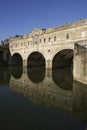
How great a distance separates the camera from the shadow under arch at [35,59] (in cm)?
4716

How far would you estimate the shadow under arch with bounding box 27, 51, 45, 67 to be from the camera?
4716 cm

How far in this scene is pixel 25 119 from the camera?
9.87 metres

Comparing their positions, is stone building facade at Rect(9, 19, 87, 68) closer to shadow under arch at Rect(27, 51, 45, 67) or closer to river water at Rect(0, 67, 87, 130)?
shadow under arch at Rect(27, 51, 45, 67)

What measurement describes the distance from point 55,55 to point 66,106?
83.8 ft

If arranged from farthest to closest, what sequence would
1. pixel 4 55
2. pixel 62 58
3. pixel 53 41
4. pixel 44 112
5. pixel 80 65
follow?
pixel 4 55, pixel 62 58, pixel 53 41, pixel 80 65, pixel 44 112

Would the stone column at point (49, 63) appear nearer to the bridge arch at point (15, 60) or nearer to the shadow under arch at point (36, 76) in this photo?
the shadow under arch at point (36, 76)

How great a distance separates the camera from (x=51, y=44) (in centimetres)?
3803

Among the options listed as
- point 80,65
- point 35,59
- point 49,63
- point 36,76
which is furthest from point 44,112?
point 35,59

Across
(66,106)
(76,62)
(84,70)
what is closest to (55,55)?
(76,62)

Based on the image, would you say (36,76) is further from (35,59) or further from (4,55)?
(4,55)

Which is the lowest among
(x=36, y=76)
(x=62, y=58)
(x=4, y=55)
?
(x=36, y=76)

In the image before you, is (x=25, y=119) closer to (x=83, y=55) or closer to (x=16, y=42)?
(x=83, y=55)

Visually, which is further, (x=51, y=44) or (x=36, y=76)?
(x=51, y=44)

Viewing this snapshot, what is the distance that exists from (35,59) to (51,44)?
12.2 meters
